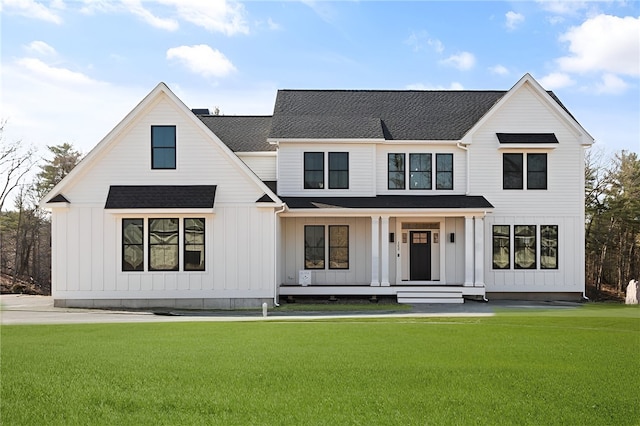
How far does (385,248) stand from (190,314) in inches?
318

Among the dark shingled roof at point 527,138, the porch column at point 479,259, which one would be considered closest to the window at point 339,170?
the porch column at point 479,259

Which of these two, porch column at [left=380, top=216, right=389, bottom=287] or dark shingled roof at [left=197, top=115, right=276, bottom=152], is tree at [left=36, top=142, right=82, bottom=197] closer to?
dark shingled roof at [left=197, top=115, right=276, bottom=152]

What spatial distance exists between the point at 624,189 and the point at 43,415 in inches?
1611

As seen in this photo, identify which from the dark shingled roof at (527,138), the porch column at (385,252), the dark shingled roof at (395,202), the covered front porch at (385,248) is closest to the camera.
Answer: the covered front porch at (385,248)

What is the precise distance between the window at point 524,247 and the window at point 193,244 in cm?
1232

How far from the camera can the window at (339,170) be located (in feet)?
85.4

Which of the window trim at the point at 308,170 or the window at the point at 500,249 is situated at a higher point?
the window trim at the point at 308,170

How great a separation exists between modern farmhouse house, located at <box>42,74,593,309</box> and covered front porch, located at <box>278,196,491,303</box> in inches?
2.2

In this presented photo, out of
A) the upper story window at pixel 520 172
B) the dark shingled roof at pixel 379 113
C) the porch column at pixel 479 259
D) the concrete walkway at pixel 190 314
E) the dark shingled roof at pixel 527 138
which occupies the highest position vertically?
the dark shingled roof at pixel 379 113

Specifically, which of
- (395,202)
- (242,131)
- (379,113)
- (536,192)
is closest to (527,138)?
(536,192)

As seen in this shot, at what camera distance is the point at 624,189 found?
41875 mm

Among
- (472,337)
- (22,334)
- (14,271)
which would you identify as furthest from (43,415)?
(14,271)

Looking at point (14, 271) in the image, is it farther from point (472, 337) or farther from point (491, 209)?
point (472, 337)

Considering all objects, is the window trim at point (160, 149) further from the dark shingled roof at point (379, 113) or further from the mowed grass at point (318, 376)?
the mowed grass at point (318, 376)
